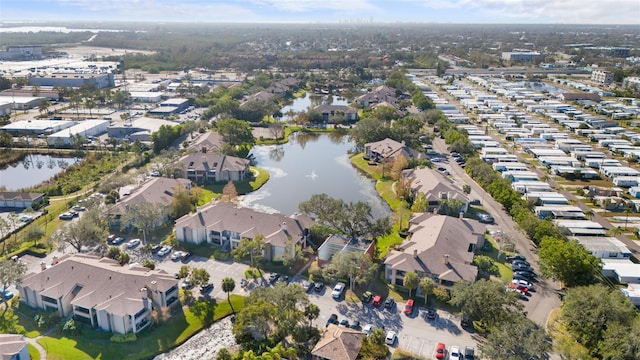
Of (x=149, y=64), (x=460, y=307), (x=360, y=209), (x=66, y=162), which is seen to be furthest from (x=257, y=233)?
(x=149, y=64)

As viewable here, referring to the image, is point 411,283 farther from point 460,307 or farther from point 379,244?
point 379,244

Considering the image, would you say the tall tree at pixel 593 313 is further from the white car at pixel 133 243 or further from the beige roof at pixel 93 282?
the white car at pixel 133 243

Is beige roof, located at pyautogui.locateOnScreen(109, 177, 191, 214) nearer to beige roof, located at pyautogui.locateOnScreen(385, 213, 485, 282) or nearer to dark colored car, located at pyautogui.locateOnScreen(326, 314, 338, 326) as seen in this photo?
dark colored car, located at pyautogui.locateOnScreen(326, 314, 338, 326)

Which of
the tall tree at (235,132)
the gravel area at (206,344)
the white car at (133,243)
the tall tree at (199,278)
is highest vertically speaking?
the tall tree at (235,132)

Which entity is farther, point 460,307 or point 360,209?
point 360,209

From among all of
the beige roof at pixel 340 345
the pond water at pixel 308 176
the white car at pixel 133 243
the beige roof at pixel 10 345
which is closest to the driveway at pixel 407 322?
the beige roof at pixel 340 345

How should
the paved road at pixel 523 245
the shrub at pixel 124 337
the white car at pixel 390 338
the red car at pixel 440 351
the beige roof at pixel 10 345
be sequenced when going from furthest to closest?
the paved road at pixel 523 245
the white car at pixel 390 338
the shrub at pixel 124 337
the red car at pixel 440 351
the beige roof at pixel 10 345
